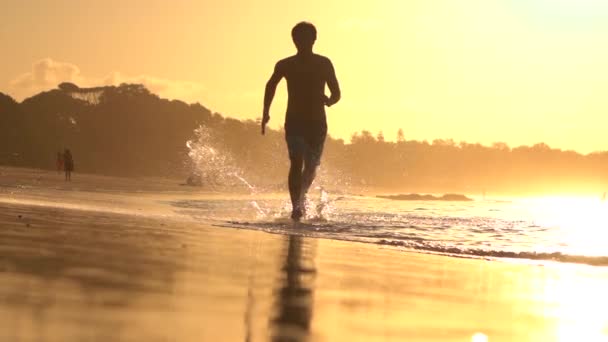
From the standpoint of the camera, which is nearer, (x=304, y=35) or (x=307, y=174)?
(x=304, y=35)

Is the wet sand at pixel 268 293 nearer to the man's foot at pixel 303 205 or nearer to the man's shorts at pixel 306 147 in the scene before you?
the man's foot at pixel 303 205

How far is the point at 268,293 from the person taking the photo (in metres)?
4.31

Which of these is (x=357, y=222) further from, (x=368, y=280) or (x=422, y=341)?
(x=422, y=341)

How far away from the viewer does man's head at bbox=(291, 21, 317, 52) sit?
11773 millimetres

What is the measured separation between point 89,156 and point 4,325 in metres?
145

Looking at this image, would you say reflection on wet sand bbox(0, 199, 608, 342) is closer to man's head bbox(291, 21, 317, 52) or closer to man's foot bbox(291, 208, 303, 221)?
man's foot bbox(291, 208, 303, 221)

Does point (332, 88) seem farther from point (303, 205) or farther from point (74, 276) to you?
point (74, 276)

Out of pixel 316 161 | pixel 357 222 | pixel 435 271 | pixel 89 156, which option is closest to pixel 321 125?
pixel 316 161

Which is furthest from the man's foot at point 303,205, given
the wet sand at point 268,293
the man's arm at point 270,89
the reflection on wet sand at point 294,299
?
the reflection on wet sand at point 294,299

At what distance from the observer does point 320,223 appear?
36.6 feet

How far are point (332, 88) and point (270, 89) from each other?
0.77m

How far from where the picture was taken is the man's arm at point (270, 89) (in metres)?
12.1

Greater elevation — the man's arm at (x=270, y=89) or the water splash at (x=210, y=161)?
the man's arm at (x=270, y=89)

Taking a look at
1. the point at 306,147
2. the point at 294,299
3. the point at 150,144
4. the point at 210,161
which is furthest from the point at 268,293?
the point at 150,144
